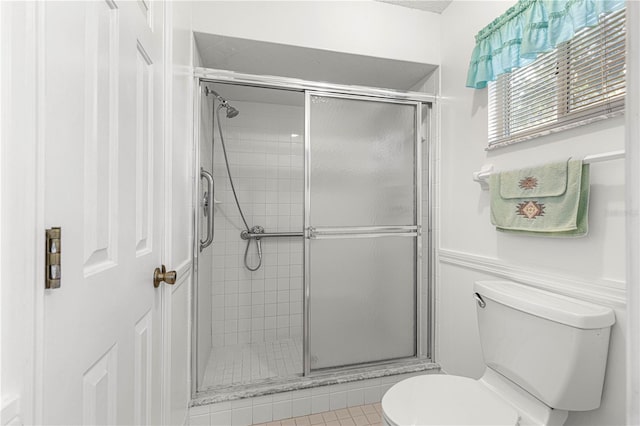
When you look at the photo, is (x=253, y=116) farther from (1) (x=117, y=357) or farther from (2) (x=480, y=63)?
(1) (x=117, y=357)

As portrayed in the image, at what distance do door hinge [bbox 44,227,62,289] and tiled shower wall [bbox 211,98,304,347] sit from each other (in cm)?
209

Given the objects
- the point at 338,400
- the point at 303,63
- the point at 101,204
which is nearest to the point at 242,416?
the point at 338,400

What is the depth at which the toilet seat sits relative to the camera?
1.04 metres

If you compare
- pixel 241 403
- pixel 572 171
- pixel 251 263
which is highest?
pixel 572 171

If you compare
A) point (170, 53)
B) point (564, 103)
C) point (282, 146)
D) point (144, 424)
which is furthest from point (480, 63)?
point (144, 424)

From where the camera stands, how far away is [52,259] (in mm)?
453

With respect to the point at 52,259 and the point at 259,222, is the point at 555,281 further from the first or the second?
the point at 259,222

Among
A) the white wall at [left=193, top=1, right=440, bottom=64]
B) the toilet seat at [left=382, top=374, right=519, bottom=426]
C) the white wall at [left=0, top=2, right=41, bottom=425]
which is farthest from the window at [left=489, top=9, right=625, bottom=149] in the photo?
the white wall at [left=0, top=2, right=41, bottom=425]

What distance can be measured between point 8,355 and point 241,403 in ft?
4.94

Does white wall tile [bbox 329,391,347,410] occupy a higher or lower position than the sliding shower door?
lower

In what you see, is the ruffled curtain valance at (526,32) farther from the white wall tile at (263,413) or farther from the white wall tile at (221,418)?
the white wall tile at (221,418)

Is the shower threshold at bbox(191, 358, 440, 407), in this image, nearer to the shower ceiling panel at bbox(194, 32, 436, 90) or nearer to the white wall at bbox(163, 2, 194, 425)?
the white wall at bbox(163, 2, 194, 425)

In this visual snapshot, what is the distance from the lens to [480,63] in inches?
60.5

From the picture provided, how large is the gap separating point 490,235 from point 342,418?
1282 millimetres
